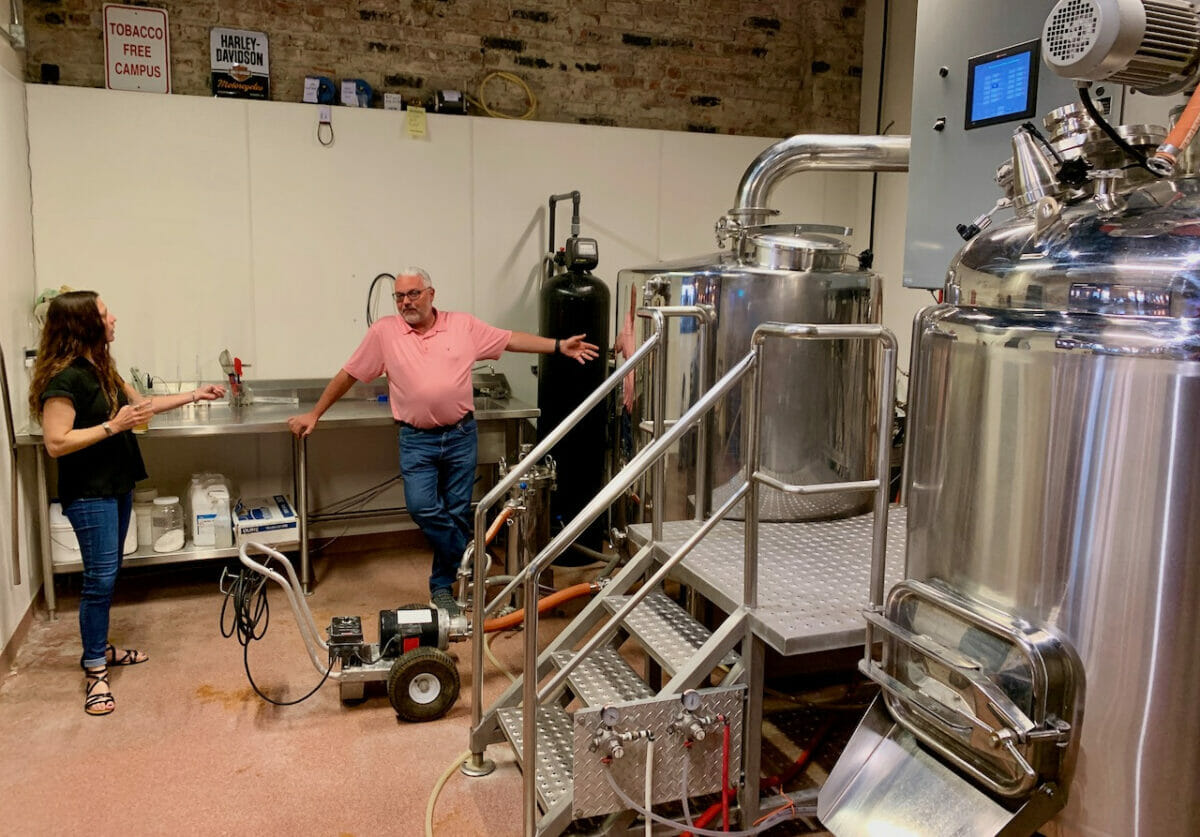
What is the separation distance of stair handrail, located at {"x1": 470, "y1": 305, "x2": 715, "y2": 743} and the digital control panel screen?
39.2 inches

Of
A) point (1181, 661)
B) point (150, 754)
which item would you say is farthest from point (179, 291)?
point (1181, 661)

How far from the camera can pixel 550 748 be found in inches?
102

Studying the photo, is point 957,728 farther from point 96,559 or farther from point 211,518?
point 211,518

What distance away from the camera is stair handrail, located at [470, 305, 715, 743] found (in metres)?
2.64

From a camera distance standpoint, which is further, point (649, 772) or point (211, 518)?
point (211, 518)

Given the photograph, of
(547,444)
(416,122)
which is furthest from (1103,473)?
(416,122)

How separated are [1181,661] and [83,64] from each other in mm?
5032

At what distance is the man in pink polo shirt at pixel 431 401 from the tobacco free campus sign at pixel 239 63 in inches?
60.7

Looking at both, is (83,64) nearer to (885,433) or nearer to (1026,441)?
(885,433)

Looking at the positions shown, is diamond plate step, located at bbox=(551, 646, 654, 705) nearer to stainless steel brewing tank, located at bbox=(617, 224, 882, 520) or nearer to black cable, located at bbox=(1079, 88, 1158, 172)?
stainless steel brewing tank, located at bbox=(617, 224, 882, 520)

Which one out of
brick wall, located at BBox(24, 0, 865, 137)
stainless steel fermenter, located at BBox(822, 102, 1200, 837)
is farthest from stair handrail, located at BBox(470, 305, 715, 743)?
brick wall, located at BBox(24, 0, 865, 137)

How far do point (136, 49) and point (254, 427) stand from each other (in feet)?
6.54

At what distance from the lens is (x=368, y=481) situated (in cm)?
496

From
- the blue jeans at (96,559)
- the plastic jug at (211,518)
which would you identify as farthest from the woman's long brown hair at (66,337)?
the plastic jug at (211,518)
